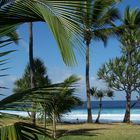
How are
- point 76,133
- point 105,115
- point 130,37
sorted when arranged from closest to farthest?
point 76,133 < point 130,37 < point 105,115

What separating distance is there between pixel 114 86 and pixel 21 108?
3384 centimetres

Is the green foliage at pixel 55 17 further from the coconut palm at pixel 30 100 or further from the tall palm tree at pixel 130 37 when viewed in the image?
the tall palm tree at pixel 130 37

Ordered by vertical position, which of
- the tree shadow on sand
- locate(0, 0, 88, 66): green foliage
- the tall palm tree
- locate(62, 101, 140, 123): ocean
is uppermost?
the tall palm tree

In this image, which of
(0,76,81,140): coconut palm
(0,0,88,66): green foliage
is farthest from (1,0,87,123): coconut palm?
(0,76,81,140): coconut palm

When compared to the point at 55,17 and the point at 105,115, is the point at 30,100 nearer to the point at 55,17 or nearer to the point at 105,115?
the point at 55,17

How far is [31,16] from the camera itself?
3.30m

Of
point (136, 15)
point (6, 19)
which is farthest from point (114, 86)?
point (6, 19)

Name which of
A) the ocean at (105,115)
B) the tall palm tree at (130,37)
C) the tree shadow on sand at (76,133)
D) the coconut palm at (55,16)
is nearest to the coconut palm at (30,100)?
the coconut palm at (55,16)

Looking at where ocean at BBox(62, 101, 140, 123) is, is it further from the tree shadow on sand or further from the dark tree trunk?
the dark tree trunk

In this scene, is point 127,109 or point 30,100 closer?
point 30,100

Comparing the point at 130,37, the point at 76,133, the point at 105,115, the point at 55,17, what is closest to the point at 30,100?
the point at 55,17

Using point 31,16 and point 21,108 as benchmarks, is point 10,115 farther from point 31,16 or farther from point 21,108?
point 31,16

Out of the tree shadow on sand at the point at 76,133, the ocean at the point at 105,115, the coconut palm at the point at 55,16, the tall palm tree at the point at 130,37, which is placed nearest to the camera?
the coconut palm at the point at 55,16

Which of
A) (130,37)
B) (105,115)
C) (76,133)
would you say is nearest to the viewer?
(76,133)
